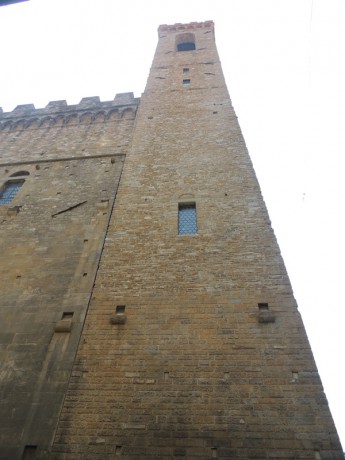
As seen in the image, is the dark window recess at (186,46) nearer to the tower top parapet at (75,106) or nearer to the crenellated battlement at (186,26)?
the crenellated battlement at (186,26)

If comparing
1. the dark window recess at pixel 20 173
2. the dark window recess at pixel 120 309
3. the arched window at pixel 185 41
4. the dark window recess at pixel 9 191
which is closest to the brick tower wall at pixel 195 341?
the dark window recess at pixel 120 309

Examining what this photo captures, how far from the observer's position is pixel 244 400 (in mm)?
4289

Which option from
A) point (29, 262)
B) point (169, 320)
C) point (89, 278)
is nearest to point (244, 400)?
point (169, 320)

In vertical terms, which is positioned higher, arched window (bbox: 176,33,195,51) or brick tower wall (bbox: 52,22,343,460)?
arched window (bbox: 176,33,195,51)

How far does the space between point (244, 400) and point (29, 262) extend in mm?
5008

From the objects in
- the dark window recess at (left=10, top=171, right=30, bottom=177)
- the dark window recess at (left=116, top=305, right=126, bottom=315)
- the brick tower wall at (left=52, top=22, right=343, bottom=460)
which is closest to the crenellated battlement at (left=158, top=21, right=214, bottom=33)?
the dark window recess at (left=10, top=171, right=30, bottom=177)

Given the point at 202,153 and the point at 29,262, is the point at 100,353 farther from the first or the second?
the point at 202,153

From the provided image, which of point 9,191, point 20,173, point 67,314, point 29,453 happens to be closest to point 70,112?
point 20,173

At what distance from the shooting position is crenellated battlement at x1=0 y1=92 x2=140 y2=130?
13133 millimetres

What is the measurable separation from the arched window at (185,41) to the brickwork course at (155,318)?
953 cm

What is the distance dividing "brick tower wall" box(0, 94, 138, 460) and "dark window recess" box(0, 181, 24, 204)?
0.19 m

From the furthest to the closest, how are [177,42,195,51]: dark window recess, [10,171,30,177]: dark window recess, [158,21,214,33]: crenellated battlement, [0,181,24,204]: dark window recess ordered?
1. [158,21,214,33]: crenellated battlement
2. [177,42,195,51]: dark window recess
3. [10,171,30,177]: dark window recess
4. [0,181,24,204]: dark window recess

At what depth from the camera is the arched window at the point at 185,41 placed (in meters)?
17.6

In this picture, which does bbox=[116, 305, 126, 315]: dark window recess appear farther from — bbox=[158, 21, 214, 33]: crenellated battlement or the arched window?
bbox=[158, 21, 214, 33]: crenellated battlement
